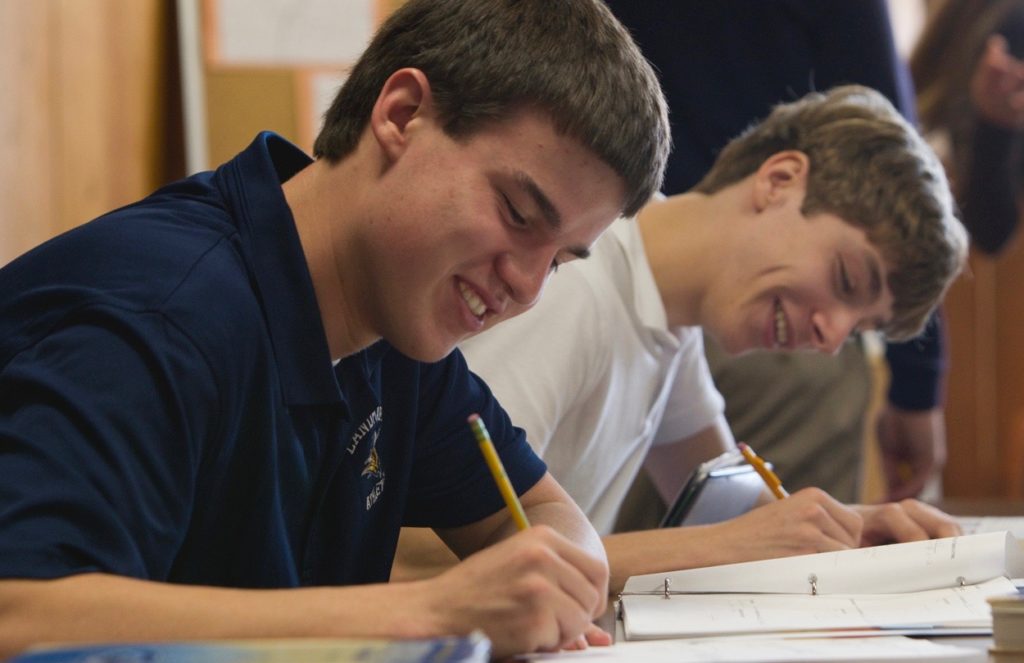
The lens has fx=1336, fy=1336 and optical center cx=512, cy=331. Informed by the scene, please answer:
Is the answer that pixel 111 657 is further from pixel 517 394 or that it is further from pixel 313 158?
pixel 517 394

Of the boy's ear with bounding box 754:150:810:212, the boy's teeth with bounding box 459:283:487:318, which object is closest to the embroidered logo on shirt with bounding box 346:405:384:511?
the boy's teeth with bounding box 459:283:487:318

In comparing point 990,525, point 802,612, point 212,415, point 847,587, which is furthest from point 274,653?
point 990,525

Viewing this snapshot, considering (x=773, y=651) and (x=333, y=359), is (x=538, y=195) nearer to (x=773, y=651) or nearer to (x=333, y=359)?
(x=333, y=359)

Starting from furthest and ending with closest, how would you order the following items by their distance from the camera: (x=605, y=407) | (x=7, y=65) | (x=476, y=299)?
(x=7, y=65) < (x=605, y=407) < (x=476, y=299)

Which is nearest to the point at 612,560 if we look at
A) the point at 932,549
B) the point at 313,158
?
the point at 932,549

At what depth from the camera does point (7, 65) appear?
7.77 ft

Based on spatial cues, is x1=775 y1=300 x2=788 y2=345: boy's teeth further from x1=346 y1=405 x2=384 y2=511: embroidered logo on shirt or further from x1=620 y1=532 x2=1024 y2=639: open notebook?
x1=346 y1=405 x2=384 y2=511: embroidered logo on shirt

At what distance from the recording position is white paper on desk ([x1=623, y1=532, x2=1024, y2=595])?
3.88 feet

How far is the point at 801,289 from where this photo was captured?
171 cm

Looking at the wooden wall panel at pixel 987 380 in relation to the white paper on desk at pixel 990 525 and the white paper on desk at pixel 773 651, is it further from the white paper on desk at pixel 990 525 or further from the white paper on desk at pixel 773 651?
the white paper on desk at pixel 773 651

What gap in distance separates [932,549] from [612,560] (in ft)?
0.98

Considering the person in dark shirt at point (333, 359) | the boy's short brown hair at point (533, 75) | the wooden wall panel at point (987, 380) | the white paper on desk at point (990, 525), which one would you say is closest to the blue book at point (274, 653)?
the person in dark shirt at point (333, 359)

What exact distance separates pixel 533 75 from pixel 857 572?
526mm

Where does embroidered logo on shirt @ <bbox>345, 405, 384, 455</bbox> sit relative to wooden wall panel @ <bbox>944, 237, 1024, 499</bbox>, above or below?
above
